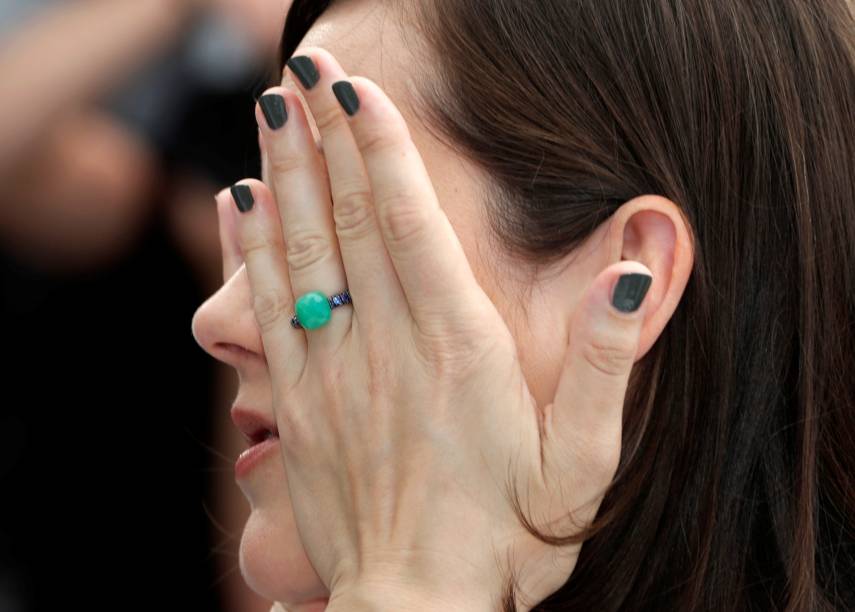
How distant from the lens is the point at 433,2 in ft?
4.21

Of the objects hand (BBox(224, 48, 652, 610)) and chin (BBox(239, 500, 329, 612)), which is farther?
chin (BBox(239, 500, 329, 612))

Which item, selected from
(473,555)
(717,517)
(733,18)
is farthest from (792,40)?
(473,555)

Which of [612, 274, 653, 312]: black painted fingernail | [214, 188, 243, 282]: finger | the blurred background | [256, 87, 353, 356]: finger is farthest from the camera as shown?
the blurred background

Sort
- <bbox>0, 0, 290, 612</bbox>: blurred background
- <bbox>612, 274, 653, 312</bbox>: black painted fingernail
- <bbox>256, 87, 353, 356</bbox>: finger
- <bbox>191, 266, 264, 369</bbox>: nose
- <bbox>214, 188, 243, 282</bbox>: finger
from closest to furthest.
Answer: <bbox>612, 274, 653, 312</bbox>: black painted fingernail → <bbox>256, 87, 353, 356</bbox>: finger → <bbox>191, 266, 264, 369</bbox>: nose → <bbox>214, 188, 243, 282</bbox>: finger → <bbox>0, 0, 290, 612</bbox>: blurred background

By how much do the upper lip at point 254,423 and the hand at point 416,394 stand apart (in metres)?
0.13

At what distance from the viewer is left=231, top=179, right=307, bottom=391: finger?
1.27 metres

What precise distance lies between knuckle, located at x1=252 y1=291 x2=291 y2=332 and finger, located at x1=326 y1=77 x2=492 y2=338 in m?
0.15

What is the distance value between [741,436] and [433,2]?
1.81 feet

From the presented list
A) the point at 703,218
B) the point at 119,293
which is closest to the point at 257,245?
the point at 703,218

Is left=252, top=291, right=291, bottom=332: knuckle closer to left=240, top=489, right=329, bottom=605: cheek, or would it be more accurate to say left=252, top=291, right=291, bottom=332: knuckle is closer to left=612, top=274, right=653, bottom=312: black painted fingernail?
left=240, top=489, right=329, bottom=605: cheek

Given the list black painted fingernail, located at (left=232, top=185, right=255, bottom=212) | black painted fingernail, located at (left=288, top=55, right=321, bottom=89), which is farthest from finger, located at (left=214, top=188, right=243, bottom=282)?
black painted fingernail, located at (left=288, top=55, right=321, bottom=89)

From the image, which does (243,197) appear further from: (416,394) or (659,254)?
(659,254)

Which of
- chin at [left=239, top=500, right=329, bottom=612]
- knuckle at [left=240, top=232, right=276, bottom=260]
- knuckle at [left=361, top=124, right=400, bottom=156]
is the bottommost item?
chin at [left=239, top=500, right=329, bottom=612]

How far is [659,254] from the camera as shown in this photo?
122cm
